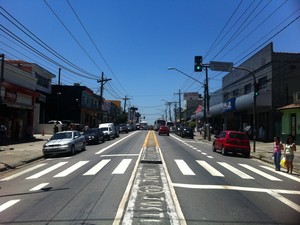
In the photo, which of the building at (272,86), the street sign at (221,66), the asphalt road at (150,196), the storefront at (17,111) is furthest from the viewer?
the building at (272,86)

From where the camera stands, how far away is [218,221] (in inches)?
331

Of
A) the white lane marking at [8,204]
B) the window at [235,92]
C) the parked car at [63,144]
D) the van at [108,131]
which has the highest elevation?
the window at [235,92]

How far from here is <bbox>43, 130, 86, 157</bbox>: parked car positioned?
82.2 feet

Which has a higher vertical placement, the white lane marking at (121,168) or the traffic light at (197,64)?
the traffic light at (197,64)

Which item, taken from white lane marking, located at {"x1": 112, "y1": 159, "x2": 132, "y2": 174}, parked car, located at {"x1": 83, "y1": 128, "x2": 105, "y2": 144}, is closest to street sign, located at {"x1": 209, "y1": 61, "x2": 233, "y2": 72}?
parked car, located at {"x1": 83, "y1": 128, "x2": 105, "y2": 144}

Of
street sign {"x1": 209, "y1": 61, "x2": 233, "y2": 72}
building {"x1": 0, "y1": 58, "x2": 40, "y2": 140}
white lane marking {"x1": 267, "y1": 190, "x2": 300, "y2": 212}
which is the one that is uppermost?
street sign {"x1": 209, "y1": 61, "x2": 233, "y2": 72}

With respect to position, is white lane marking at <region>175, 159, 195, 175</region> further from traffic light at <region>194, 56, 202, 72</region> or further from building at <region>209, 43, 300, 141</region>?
building at <region>209, 43, 300, 141</region>

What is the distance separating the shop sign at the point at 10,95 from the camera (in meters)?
32.4

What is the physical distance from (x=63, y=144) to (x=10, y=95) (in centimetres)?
1033

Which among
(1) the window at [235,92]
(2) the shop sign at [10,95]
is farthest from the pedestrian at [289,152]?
(1) the window at [235,92]

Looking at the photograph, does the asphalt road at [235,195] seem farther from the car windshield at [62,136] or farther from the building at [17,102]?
the building at [17,102]

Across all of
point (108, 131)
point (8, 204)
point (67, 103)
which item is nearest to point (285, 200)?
point (8, 204)

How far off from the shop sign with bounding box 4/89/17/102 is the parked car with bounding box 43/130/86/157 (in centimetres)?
740

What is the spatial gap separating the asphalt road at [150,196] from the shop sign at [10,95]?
16.1m
